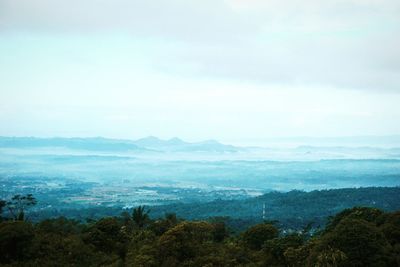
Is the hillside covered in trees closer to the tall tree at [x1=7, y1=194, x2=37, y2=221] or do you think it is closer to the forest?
the tall tree at [x1=7, y1=194, x2=37, y2=221]

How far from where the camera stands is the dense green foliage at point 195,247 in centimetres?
1564

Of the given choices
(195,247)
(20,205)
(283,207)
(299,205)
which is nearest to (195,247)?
(195,247)

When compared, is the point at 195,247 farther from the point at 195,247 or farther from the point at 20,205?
the point at 20,205

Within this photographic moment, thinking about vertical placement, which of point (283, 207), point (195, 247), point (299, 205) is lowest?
point (283, 207)

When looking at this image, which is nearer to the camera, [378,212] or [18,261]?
[18,261]

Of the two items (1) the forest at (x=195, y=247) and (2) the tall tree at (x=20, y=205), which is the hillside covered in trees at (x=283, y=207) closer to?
(2) the tall tree at (x=20, y=205)

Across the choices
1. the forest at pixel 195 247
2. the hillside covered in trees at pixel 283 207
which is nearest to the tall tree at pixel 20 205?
the forest at pixel 195 247

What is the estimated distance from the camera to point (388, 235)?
19.3 meters

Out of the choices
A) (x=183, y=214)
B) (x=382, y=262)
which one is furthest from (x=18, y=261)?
(x=183, y=214)

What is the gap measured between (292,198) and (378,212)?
43658 mm

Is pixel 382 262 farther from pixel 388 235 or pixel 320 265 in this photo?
pixel 388 235

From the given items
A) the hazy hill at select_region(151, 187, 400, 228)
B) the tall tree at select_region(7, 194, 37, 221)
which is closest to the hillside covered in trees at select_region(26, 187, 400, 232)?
the hazy hill at select_region(151, 187, 400, 228)

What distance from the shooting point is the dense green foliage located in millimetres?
15641

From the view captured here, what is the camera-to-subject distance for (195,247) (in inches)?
744
